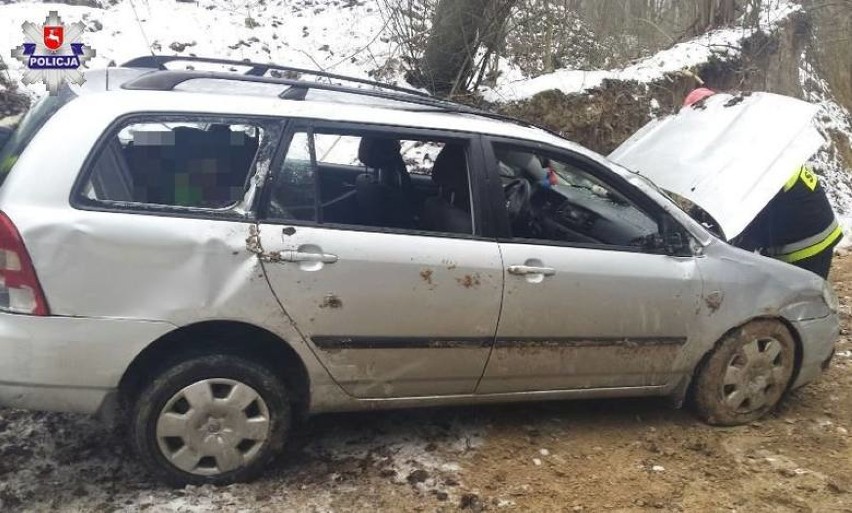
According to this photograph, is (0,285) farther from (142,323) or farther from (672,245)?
(672,245)

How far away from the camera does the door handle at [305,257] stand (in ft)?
9.53

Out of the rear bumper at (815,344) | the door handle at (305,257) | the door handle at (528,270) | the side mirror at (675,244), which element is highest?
the side mirror at (675,244)

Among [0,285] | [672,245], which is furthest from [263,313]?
[672,245]

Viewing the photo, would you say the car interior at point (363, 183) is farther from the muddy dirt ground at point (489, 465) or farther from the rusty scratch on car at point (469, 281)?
the muddy dirt ground at point (489, 465)

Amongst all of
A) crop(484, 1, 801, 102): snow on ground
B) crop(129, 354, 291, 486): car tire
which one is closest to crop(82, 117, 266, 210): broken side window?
crop(129, 354, 291, 486): car tire

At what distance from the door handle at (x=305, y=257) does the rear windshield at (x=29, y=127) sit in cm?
104

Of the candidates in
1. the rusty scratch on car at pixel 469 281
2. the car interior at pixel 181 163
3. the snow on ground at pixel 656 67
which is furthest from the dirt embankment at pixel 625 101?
the car interior at pixel 181 163

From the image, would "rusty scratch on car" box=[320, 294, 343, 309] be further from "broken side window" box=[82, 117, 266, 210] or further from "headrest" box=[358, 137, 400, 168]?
"headrest" box=[358, 137, 400, 168]

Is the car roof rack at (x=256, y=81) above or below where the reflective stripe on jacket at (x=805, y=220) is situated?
above

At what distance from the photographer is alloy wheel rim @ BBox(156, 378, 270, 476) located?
292 cm

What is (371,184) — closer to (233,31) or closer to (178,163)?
(178,163)

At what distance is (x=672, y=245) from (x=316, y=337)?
1.77 meters

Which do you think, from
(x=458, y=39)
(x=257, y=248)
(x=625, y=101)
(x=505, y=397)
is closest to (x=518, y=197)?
(x=505, y=397)

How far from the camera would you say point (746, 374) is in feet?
12.6
